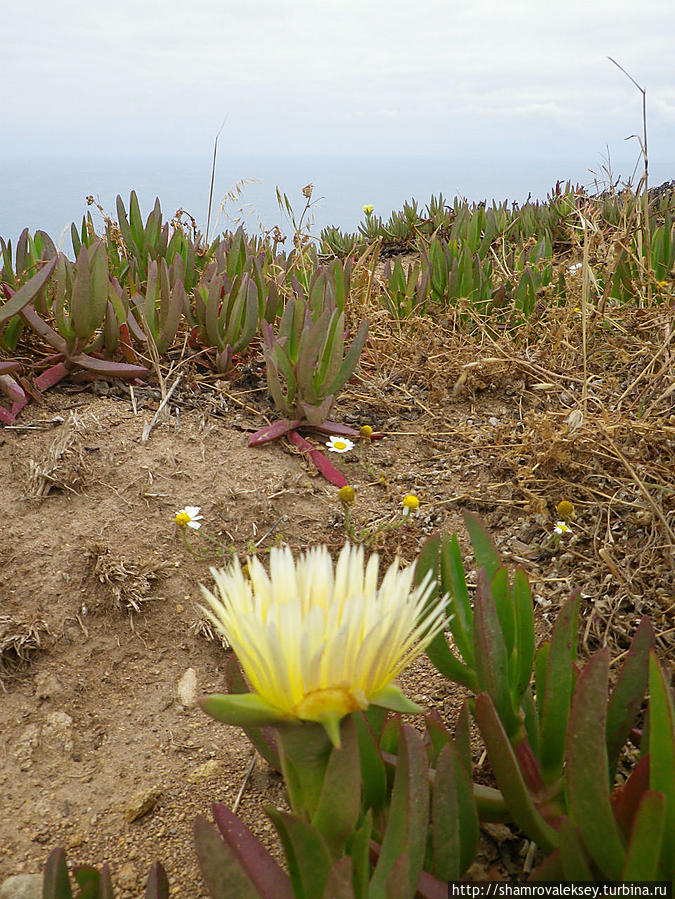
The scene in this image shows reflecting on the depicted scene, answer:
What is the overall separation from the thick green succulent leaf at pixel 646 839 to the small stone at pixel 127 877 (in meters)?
0.67

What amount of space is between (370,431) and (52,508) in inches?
33.5

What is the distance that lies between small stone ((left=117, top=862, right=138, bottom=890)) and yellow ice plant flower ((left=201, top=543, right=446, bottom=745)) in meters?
0.56

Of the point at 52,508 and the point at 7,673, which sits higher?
the point at 52,508

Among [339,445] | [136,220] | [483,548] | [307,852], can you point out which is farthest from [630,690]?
[136,220]

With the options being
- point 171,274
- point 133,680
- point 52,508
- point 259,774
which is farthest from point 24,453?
point 259,774

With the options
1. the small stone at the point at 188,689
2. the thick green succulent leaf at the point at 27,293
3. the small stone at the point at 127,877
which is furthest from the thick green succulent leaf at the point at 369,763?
the thick green succulent leaf at the point at 27,293

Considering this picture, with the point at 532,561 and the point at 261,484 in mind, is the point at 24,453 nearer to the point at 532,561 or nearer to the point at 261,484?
the point at 261,484

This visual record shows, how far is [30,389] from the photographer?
200cm

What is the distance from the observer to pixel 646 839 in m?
0.59

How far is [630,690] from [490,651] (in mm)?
163

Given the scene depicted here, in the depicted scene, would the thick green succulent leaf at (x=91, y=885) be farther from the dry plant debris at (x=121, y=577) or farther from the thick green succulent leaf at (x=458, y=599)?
the dry plant debris at (x=121, y=577)

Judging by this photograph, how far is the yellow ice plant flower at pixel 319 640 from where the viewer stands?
562 mm

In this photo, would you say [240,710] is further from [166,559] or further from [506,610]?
[166,559]

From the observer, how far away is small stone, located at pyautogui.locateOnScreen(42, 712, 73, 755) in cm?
123
